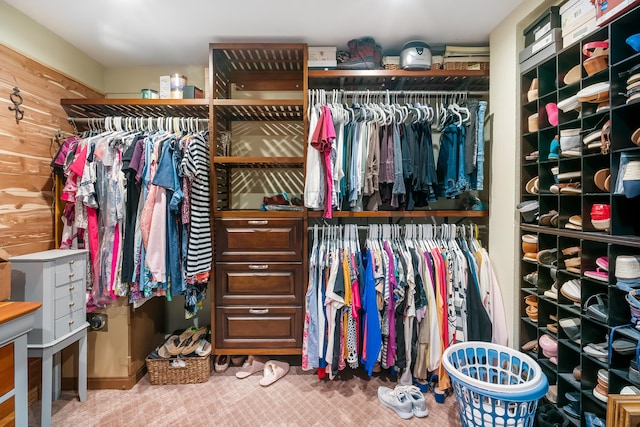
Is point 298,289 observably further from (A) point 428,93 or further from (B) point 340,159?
(A) point 428,93

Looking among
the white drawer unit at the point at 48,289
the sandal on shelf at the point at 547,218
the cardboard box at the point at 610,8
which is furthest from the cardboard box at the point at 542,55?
the white drawer unit at the point at 48,289

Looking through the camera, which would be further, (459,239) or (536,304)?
(459,239)

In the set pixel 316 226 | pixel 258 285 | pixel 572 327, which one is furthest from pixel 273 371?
pixel 572 327

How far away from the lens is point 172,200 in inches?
77.8

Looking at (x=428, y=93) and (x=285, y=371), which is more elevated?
(x=428, y=93)

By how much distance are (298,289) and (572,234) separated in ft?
5.34

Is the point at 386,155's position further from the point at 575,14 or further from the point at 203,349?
the point at 203,349

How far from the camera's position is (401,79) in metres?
2.29


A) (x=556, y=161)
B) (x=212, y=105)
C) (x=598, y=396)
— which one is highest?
(x=212, y=105)

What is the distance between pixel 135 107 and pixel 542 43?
2689 mm

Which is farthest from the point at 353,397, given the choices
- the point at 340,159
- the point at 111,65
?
the point at 111,65


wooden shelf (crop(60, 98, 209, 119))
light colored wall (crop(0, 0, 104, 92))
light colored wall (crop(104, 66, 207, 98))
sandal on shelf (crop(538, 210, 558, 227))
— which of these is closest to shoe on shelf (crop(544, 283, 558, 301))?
sandal on shelf (crop(538, 210, 558, 227))

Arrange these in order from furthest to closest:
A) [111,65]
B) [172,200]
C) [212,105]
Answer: [111,65]
[212,105]
[172,200]

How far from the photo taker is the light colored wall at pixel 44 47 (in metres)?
1.83
